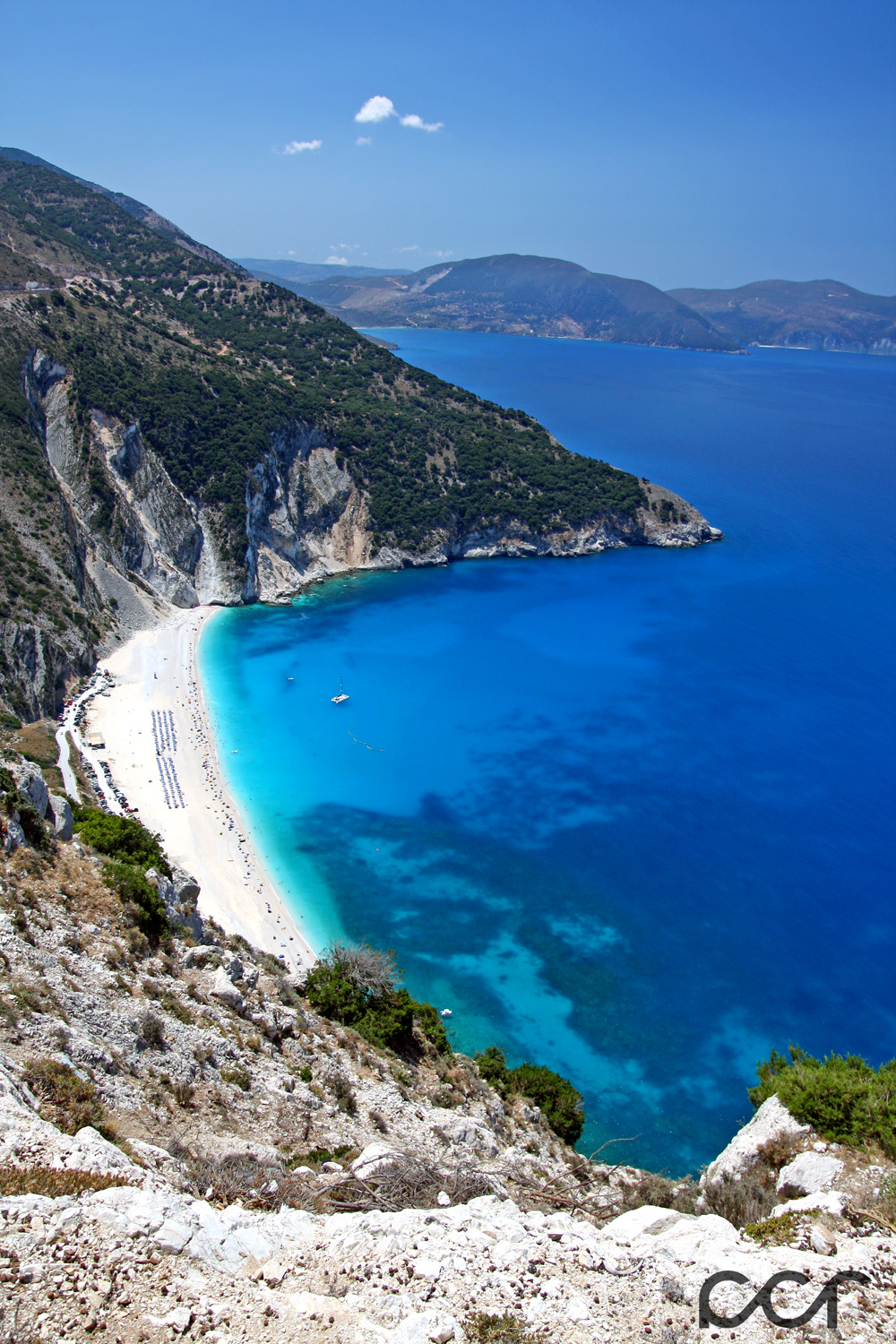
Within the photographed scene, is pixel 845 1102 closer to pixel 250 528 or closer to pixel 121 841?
pixel 121 841

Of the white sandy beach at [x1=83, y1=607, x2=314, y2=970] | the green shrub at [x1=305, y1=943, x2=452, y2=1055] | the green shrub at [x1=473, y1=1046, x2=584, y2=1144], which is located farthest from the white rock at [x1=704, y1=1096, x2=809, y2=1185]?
the white sandy beach at [x1=83, y1=607, x2=314, y2=970]

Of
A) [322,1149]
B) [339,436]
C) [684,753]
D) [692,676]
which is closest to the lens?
[322,1149]

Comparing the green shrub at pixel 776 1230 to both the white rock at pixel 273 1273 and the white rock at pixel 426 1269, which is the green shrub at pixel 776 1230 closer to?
the white rock at pixel 426 1269

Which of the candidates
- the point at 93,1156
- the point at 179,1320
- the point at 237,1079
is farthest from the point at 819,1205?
the point at 93,1156

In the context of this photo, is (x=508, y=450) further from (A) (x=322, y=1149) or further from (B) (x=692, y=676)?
(A) (x=322, y=1149)

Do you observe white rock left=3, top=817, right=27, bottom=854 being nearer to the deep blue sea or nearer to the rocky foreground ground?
the rocky foreground ground

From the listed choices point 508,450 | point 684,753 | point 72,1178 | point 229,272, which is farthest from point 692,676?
point 229,272

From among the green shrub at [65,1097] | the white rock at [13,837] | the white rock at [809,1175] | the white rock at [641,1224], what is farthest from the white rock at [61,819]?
the white rock at [809,1175]
